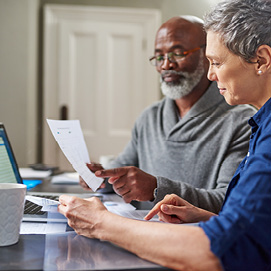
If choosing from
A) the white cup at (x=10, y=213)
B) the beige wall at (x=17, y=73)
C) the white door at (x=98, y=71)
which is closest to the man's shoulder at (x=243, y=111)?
the white cup at (x=10, y=213)

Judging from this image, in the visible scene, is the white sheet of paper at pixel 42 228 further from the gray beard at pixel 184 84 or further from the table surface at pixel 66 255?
the gray beard at pixel 184 84

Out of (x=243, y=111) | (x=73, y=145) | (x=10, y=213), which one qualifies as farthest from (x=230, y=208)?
(x=243, y=111)

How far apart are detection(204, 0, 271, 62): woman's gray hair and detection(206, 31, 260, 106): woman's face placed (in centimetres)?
2

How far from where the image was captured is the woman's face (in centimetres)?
87

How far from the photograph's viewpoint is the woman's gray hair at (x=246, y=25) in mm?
838

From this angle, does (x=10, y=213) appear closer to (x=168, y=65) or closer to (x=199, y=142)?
(x=199, y=142)

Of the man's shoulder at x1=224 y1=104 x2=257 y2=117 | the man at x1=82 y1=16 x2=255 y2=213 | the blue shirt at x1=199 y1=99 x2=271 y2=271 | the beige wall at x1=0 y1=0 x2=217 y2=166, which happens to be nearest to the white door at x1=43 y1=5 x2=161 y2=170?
the beige wall at x1=0 y1=0 x2=217 y2=166

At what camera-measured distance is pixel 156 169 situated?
1693mm

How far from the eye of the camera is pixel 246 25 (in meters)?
0.84

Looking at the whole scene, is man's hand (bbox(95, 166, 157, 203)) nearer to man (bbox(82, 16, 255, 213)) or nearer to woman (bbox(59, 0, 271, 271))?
man (bbox(82, 16, 255, 213))

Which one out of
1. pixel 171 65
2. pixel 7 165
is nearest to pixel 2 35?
pixel 171 65

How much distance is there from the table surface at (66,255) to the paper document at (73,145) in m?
0.26

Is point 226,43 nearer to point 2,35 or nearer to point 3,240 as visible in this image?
point 3,240

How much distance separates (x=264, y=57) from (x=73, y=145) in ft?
1.88
